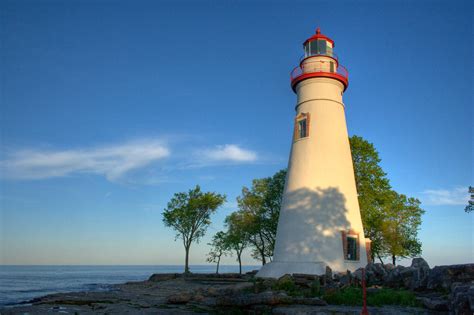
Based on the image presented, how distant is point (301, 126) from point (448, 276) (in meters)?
12.9

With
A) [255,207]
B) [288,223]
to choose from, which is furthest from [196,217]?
[288,223]

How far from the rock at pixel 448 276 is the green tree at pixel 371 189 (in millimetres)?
12724

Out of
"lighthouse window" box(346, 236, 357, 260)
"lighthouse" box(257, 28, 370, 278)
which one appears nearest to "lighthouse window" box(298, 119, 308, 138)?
"lighthouse" box(257, 28, 370, 278)

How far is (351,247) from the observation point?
21766 mm

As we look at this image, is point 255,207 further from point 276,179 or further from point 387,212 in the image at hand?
point 387,212

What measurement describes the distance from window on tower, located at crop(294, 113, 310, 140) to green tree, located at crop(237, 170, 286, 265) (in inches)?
467

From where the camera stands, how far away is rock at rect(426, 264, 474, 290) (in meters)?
13.5

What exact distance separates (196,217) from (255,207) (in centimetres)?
1049

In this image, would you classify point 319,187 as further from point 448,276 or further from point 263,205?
point 263,205

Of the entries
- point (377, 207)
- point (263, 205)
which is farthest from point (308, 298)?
point (263, 205)

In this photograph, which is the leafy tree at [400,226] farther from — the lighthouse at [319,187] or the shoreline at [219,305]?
the shoreline at [219,305]

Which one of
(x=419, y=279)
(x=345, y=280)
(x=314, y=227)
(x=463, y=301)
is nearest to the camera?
(x=463, y=301)

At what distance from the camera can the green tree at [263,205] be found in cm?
3519

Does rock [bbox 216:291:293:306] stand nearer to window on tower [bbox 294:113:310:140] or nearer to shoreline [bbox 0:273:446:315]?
shoreline [bbox 0:273:446:315]
